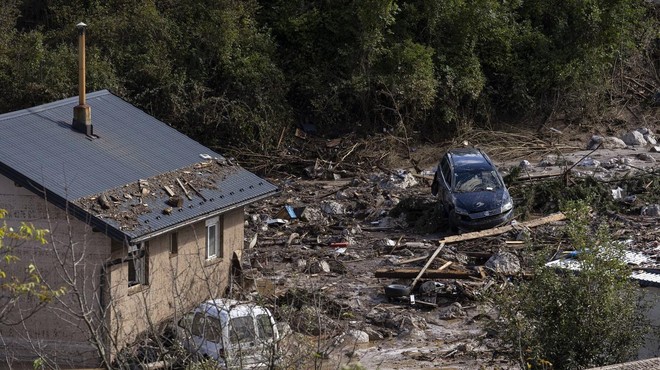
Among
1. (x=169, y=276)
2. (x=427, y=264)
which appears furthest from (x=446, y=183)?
(x=169, y=276)

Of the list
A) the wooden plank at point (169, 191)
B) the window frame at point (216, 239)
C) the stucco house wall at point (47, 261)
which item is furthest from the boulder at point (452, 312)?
the stucco house wall at point (47, 261)

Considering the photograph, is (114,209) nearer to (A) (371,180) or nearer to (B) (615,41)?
(A) (371,180)

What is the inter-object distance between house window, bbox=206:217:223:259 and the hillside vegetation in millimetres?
12958

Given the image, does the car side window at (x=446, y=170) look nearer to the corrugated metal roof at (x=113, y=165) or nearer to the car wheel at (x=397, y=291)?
the car wheel at (x=397, y=291)

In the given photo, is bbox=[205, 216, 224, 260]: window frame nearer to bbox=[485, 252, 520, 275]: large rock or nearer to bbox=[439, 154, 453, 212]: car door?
bbox=[485, 252, 520, 275]: large rock

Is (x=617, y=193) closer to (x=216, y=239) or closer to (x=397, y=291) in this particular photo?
(x=397, y=291)

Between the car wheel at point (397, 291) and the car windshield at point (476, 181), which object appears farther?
the car windshield at point (476, 181)

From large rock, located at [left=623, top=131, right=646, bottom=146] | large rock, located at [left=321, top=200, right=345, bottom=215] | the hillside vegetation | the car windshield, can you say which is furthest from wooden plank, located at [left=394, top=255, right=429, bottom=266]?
large rock, located at [left=623, top=131, right=646, bottom=146]

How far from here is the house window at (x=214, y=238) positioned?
21.4 meters

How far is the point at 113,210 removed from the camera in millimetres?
18594

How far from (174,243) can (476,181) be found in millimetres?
9914

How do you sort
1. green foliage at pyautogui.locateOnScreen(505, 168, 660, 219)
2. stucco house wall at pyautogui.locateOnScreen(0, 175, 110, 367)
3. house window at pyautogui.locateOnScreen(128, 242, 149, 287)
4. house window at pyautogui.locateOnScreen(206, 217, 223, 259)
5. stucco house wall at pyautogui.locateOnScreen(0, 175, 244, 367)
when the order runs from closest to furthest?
stucco house wall at pyautogui.locateOnScreen(0, 175, 244, 367) < stucco house wall at pyautogui.locateOnScreen(0, 175, 110, 367) < house window at pyautogui.locateOnScreen(128, 242, 149, 287) < house window at pyautogui.locateOnScreen(206, 217, 223, 259) < green foliage at pyautogui.locateOnScreen(505, 168, 660, 219)

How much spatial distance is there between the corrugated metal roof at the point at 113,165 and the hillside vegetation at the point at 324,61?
38.3 ft

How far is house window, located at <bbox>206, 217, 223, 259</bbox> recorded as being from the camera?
21.4 metres
